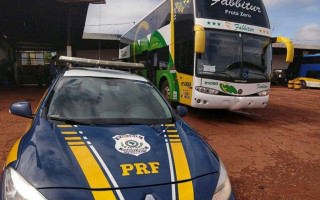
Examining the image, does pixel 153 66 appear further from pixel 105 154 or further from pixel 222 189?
pixel 222 189

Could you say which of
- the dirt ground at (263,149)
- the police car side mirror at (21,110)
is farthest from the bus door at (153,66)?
the police car side mirror at (21,110)

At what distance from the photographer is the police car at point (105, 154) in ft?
5.28

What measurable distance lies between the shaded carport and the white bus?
6.13 metres

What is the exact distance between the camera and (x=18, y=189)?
1.57 meters

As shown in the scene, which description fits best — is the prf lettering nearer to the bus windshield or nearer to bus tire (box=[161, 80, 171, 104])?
the bus windshield

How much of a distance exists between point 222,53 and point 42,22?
14.4 m

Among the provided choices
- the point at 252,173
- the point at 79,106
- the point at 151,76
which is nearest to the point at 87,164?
the point at 79,106

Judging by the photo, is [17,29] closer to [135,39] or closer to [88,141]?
[135,39]

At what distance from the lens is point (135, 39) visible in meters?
12.1

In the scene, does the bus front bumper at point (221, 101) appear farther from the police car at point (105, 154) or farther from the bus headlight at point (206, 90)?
the police car at point (105, 154)

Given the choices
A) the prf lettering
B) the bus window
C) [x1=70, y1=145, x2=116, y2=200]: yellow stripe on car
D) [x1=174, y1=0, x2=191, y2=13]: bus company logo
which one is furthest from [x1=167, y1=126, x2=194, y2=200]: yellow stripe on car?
[x1=174, y1=0, x2=191, y2=13]: bus company logo

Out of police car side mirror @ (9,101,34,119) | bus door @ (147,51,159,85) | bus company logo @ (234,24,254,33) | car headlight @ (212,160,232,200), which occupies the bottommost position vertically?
car headlight @ (212,160,232,200)

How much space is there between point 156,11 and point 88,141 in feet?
28.1

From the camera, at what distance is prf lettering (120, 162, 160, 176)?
69.8 inches
